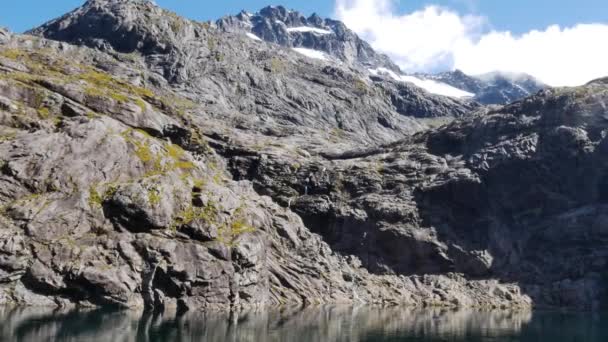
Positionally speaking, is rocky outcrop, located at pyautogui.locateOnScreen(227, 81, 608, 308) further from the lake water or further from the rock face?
the lake water

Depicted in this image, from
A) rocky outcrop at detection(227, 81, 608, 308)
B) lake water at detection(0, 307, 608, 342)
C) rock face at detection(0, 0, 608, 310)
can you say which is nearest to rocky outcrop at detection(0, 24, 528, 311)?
rock face at detection(0, 0, 608, 310)

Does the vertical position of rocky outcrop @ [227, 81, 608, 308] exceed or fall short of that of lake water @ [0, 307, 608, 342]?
it exceeds it

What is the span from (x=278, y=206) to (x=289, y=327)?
68.8m

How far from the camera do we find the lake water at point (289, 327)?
68.8m

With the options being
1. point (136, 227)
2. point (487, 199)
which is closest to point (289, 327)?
point (136, 227)

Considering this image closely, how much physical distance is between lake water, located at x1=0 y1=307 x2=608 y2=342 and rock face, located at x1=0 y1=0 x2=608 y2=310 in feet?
33.4

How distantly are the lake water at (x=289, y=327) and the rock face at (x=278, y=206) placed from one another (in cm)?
1018

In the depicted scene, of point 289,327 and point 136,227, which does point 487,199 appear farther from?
point 136,227

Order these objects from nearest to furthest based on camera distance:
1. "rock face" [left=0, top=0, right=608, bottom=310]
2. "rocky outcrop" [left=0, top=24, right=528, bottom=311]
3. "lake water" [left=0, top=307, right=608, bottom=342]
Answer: "lake water" [left=0, top=307, right=608, bottom=342] < "rocky outcrop" [left=0, top=24, right=528, bottom=311] < "rock face" [left=0, top=0, right=608, bottom=310]

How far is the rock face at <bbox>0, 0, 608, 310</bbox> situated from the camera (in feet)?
331

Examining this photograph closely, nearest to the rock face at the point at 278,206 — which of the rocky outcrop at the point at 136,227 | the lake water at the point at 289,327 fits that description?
the rocky outcrop at the point at 136,227

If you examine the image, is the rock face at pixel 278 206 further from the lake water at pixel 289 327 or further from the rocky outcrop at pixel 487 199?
the lake water at pixel 289 327

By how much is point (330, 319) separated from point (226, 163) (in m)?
81.5

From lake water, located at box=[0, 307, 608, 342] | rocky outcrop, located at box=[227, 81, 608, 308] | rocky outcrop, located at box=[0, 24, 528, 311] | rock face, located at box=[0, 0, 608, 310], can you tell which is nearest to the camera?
lake water, located at box=[0, 307, 608, 342]
